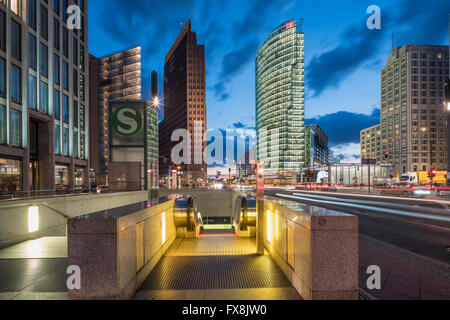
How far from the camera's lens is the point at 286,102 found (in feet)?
389

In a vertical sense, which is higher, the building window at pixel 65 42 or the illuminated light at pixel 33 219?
the building window at pixel 65 42

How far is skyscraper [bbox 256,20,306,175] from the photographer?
11681cm

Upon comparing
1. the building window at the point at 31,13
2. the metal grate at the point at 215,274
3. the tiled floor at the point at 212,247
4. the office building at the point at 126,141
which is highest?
the building window at the point at 31,13

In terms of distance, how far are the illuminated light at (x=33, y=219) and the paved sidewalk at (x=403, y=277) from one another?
1096 cm

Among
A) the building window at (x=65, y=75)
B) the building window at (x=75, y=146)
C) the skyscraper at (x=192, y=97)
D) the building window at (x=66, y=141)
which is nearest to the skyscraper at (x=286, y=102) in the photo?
the skyscraper at (x=192, y=97)

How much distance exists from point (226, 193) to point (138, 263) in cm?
2953

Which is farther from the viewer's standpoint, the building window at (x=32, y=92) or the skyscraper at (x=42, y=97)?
the building window at (x=32, y=92)

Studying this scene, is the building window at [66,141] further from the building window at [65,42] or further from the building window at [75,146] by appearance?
the building window at [65,42]

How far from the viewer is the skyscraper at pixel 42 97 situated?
73.3 ft

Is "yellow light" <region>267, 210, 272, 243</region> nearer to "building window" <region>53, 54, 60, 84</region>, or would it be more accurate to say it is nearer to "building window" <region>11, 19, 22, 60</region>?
"building window" <region>11, 19, 22, 60</region>

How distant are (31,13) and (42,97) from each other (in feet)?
28.1

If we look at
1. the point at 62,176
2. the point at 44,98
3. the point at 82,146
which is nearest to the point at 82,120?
the point at 82,146
